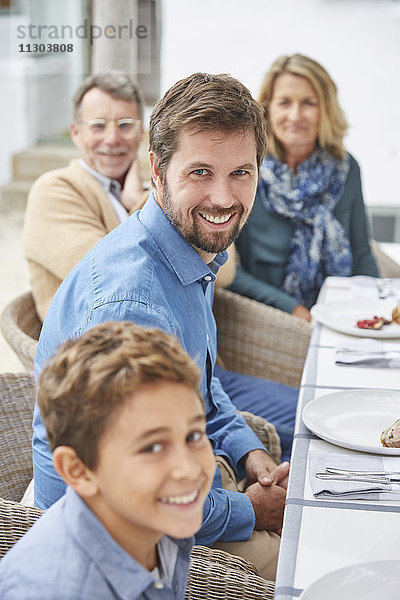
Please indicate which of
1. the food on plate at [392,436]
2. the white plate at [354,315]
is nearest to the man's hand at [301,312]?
the white plate at [354,315]

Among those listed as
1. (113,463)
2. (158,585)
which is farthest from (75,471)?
(158,585)

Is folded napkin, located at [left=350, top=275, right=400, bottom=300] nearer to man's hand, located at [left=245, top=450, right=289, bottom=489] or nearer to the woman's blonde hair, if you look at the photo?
the woman's blonde hair

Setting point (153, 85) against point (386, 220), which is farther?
point (153, 85)

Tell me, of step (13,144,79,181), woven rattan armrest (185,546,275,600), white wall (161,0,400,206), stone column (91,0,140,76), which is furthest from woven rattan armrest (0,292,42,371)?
step (13,144,79,181)

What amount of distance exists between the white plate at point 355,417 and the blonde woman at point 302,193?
147cm

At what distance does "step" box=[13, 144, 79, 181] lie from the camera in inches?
295

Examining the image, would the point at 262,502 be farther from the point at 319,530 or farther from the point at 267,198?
the point at 267,198

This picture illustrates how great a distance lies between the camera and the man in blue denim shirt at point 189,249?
1.44 m

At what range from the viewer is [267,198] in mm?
3135

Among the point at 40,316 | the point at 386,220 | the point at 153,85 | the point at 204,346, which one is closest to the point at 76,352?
the point at 204,346

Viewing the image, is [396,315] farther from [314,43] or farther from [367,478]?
[314,43]

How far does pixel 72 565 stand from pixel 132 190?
1.84m

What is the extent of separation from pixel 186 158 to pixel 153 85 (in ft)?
18.9

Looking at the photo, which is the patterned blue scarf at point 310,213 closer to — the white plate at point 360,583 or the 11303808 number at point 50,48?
the 11303808 number at point 50,48
